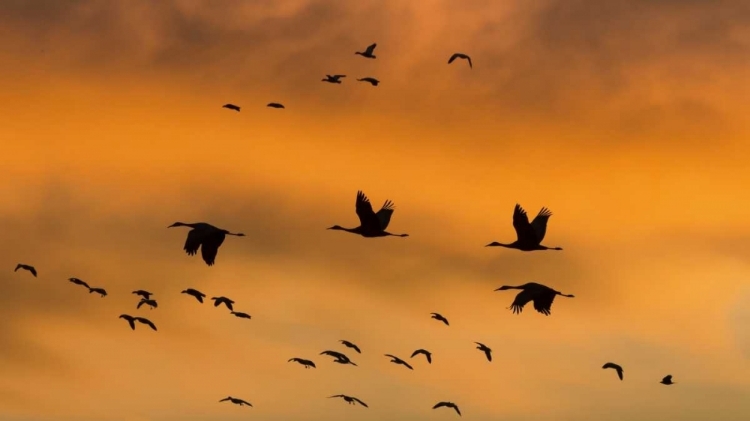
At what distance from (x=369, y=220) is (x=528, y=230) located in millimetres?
6796

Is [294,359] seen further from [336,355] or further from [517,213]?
[517,213]

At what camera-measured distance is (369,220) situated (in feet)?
395

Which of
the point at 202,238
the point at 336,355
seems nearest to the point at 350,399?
the point at 336,355

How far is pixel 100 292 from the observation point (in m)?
126

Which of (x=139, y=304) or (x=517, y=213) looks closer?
(x=517, y=213)

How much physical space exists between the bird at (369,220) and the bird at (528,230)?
528 centimetres

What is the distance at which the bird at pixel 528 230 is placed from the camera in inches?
4665

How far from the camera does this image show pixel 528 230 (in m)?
120

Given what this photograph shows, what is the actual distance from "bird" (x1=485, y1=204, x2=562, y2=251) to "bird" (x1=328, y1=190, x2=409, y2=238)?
528cm

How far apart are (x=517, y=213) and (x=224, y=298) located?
14.3 m

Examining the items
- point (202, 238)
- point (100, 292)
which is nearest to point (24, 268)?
point (100, 292)

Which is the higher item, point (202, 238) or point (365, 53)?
point (365, 53)

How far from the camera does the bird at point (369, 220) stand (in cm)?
11881

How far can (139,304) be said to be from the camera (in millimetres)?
126500
